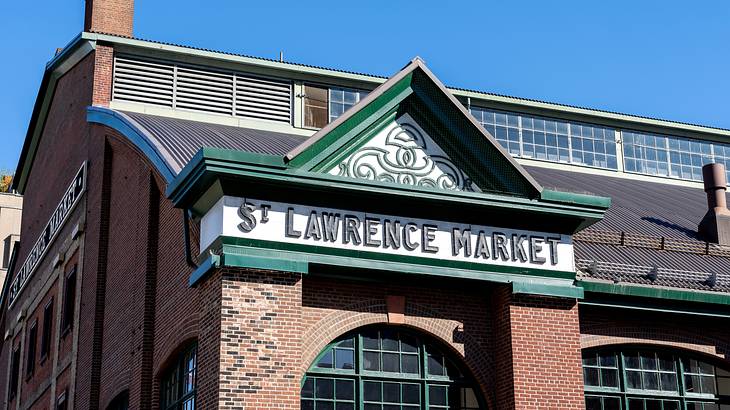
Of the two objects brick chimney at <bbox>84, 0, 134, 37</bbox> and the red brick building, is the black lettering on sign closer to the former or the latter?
the red brick building

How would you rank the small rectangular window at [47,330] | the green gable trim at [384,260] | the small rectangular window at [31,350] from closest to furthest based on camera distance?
the green gable trim at [384,260] → the small rectangular window at [47,330] → the small rectangular window at [31,350]

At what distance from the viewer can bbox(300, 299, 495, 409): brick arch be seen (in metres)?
19.4

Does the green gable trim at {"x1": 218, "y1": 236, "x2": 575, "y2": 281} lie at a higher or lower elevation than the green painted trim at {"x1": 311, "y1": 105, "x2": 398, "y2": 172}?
lower

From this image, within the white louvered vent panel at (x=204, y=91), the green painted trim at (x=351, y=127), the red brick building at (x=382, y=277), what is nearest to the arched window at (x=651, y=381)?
the red brick building at (x=382, y=277)

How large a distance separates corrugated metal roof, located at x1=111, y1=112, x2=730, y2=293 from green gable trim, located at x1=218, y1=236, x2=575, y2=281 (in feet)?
4.29

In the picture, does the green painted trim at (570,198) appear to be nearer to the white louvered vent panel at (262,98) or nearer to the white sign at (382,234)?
the white sign at (382,234)

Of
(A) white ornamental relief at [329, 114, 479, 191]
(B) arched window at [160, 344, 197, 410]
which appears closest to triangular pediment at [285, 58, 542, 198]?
(A) white ornamental relief at [329, 114, 479, 191]

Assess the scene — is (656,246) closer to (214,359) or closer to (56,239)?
(214,359)

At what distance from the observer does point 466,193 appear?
20.2m

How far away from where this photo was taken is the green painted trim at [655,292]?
21.1 meters

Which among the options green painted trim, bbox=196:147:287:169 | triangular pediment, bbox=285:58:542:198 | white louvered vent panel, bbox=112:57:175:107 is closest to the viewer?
green painted trim, bbox=196:147:287:169

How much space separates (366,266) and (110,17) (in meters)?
16.6

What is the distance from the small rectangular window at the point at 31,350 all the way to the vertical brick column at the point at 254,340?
56.4 ft

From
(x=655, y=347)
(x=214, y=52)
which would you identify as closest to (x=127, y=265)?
(x=214, y=52)
